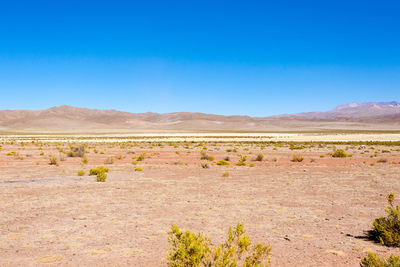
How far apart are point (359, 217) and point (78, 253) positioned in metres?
6.81

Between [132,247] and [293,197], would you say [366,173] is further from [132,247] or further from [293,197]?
[132,247]

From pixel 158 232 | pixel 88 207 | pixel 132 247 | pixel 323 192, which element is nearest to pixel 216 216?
pixel 158 232

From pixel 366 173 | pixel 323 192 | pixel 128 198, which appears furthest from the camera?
pixel 366 173

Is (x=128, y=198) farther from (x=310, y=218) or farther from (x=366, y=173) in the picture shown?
(x=366, y=173)

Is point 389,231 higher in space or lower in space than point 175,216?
higher

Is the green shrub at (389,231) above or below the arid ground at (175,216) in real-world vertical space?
above

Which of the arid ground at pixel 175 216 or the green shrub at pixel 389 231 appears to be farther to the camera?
the green shrub at pixel 389 231

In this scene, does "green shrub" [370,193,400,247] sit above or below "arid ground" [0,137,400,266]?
above

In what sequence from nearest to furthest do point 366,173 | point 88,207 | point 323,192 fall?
1. point 88,207
2. point 323,192
3. point 366,173

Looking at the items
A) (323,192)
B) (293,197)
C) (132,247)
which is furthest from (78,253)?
(323,192)

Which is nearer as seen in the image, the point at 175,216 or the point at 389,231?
the point at 389,231

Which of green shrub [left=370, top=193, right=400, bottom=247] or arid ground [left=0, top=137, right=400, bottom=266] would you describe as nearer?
arid ground [left=0, top=137, right=400, bottom=266]

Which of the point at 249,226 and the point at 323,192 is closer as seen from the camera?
the point at 249,226

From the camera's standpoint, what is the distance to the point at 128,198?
39.6 feet
